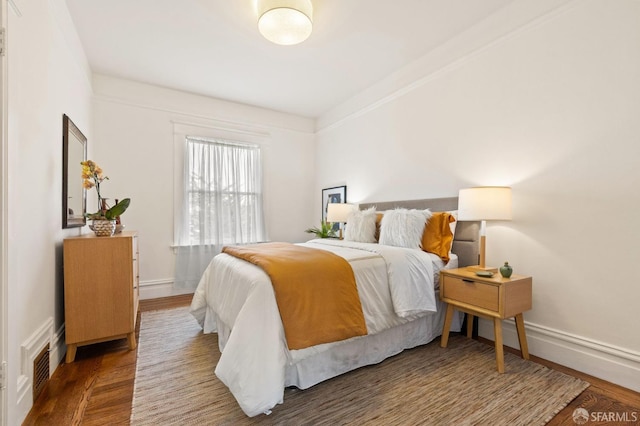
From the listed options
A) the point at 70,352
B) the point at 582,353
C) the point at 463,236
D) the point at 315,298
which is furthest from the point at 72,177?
the point at 582,353

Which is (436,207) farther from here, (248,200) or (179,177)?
(179,177)

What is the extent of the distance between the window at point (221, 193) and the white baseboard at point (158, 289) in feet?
1.96

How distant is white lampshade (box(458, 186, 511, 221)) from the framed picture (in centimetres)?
242

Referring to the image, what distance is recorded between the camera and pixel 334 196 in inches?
192

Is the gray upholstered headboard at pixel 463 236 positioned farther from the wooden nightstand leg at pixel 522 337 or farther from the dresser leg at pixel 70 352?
the dresser leg at pixel 70 352

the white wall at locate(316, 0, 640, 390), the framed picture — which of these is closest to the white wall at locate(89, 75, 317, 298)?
the framed picture

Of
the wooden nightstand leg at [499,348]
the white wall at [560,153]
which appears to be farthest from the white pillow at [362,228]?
the wooden nightstand leg at [499,348]

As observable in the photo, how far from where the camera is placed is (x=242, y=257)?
235 centimetres

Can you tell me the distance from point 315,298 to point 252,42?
2.66m

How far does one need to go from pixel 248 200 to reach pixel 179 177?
1.06 metres

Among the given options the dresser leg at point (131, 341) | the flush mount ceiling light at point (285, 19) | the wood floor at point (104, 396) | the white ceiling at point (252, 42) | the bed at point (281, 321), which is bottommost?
the wood floor at point (104, 396)

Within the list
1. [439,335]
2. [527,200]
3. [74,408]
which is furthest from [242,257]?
[527,200]

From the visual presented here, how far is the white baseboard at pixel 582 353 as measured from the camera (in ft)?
6.21

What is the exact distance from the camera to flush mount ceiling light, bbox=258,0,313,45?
223cm
